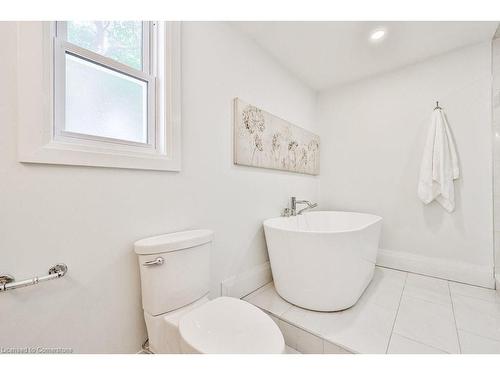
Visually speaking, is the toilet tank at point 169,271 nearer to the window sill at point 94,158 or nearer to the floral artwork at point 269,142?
the window sill at point 94,158

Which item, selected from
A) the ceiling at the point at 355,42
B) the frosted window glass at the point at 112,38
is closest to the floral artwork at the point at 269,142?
the ceiling at the point at 355,42

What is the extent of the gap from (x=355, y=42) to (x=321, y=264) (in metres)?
1.92

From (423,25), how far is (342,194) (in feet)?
5.67

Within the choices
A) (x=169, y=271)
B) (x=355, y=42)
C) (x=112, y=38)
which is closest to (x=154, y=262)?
(x=169, y=271)

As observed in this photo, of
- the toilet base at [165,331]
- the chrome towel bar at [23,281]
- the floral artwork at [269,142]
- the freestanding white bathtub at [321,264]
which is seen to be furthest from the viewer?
the floral artwork at [269,142]

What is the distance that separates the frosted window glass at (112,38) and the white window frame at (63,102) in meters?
0.04

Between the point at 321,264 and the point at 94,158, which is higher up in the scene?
the point at 94,158

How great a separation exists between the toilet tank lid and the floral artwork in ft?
2.26

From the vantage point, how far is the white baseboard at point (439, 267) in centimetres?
189

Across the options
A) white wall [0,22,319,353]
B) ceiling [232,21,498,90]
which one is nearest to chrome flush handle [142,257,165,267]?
white wall [0,22,319,353]

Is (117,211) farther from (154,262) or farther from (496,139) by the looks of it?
(496,139)

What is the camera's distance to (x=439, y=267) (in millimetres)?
2086
